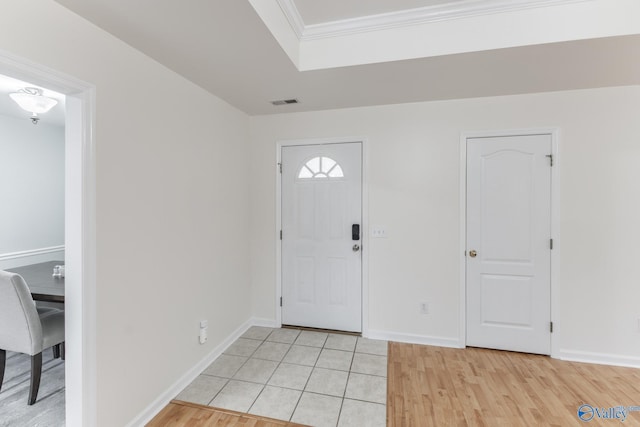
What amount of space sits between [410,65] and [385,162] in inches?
43.3

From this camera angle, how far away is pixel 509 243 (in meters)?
2.87

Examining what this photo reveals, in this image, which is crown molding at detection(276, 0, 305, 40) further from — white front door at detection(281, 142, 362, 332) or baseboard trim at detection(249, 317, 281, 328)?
baseboard trim at detection(249, 317, 281, 328)

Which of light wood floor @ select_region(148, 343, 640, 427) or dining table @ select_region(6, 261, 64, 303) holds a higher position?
dining table @ select_region(6, 261, 64, 303)

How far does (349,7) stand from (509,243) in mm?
2416

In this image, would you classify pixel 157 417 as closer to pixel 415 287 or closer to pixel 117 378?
Answer: pixel 117 378

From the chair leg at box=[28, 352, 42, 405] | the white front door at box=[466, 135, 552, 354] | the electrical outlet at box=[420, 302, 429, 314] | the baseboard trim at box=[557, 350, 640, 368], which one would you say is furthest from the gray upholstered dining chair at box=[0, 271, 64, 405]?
the baseboard trim at box=[557, 350, 640, 368]

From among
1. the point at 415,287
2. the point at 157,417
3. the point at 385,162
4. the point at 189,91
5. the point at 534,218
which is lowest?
the point at 157,417

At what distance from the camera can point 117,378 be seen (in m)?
1.81

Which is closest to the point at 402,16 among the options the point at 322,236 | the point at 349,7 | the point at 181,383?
the point at 349,7

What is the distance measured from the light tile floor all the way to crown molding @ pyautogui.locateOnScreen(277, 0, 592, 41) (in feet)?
8.45

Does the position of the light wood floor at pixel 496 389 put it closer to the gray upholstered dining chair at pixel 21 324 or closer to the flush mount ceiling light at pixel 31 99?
the gray upholstered dining chair at pixel 21 324

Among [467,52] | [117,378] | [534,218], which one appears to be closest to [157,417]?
[117,378]

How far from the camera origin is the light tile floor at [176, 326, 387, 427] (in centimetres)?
207

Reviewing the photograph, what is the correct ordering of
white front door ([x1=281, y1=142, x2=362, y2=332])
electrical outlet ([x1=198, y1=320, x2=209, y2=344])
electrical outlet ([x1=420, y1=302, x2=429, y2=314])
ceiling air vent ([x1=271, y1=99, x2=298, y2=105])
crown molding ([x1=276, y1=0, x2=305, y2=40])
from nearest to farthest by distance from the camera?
crown molding ([x1=276, y1=0, x2=305, y2=40]) → electrical outlet ([x1=198, y1=320, x2=209, y2=344]) → ceiling air vent ([x1=271, y1=99, x2=298, y2=105]) → electrical outlet ([x1=420, y1=302, x2=429, y2=314]) → white front door ([x1=281, y1=142, x2=362, y2=332])
